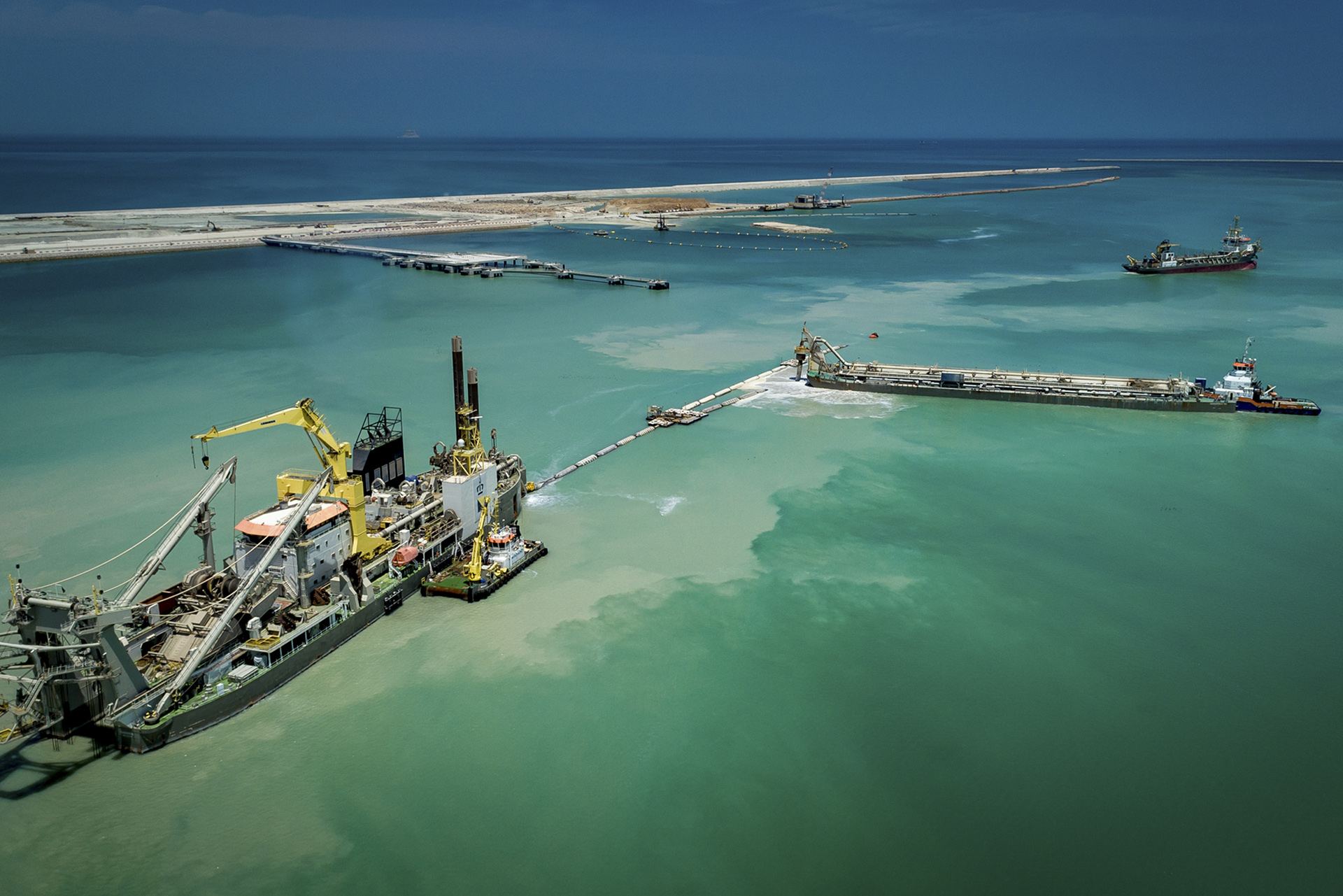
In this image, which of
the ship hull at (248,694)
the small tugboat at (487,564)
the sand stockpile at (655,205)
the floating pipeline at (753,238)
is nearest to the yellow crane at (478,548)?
the small tugboat at (487,564)

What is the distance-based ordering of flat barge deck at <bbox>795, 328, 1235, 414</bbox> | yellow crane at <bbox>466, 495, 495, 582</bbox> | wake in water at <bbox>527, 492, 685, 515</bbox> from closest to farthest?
yellow crane at <bbox>466, 495, 495, 582</bbox>
wake in water at <bbox>527, 492, 685, 515</bbox>
flat barge deck at <bbox>795, 328, 1235, 414</bbox>

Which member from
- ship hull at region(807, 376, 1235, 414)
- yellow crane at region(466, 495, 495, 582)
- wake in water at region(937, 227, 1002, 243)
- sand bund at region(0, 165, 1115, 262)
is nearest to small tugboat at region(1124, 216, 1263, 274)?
wake in water at region(937, 227, 1002, 243)

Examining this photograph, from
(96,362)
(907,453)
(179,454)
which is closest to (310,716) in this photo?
(179,454)

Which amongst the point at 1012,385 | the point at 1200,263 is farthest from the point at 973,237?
the point at 1012,385

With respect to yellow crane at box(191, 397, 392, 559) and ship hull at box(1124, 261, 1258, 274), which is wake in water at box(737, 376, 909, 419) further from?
ship hull at box(1124, 261, 1258, 274)

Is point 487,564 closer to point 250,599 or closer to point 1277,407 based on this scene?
point 250,599

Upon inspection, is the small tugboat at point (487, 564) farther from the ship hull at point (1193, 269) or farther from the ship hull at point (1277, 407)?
the ship hull at point (1193, 269)

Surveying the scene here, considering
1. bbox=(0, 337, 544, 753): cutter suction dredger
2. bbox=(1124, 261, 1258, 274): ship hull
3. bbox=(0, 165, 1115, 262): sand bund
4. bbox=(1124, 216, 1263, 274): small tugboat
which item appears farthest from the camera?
bbox=(0, 165, 1115, 262): sand bund
